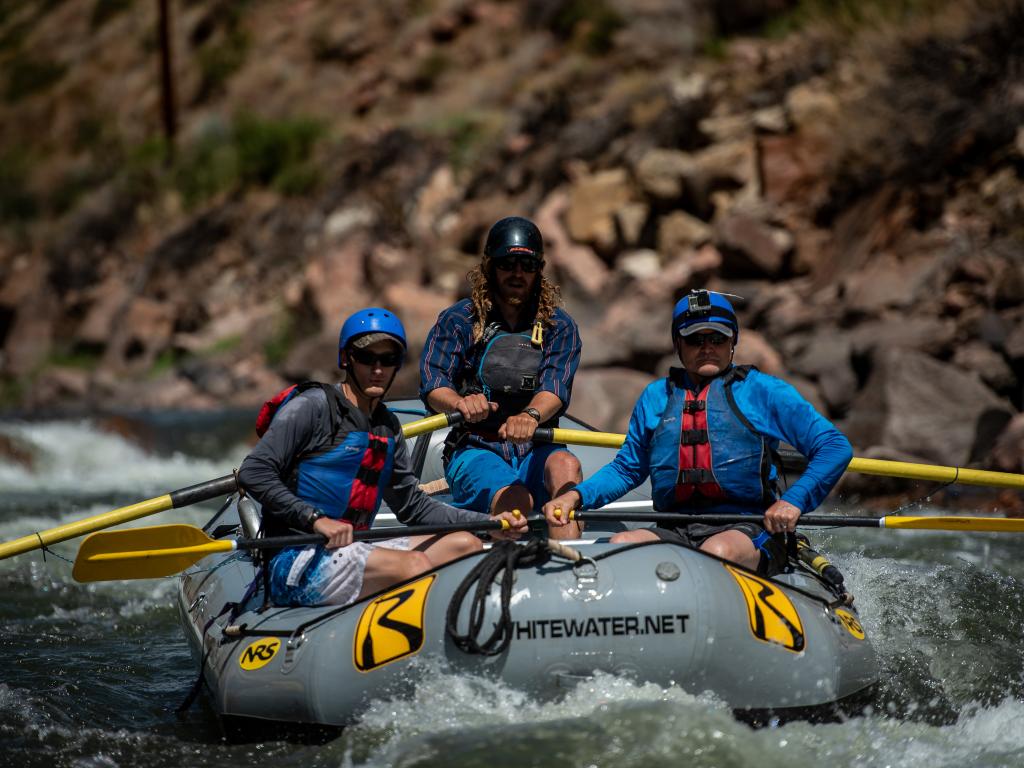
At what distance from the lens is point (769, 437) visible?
412 centimetres

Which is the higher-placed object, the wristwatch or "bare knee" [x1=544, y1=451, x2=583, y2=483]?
the wristwatch

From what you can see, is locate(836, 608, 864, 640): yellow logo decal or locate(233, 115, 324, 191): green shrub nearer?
locate(836, 608, 864, 640): yellow logo decal

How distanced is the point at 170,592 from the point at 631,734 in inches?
151

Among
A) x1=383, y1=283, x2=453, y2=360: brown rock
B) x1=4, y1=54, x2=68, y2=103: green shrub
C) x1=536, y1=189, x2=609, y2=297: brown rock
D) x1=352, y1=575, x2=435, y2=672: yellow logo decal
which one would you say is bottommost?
x1=352, y1=575, x2=435, y2=672: yellow logo decal

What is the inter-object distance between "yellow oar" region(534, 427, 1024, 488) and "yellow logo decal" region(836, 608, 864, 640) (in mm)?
740

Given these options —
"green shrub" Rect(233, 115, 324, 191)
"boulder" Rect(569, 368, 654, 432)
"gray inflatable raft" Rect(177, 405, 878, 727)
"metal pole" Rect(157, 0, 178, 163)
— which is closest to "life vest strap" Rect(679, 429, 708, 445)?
"gray inflatable raft" Rect(177, 405, 878, 727)

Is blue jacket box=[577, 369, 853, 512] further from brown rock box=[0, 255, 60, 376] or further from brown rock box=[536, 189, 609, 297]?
brown rock box=[0, 255, 60, 376]

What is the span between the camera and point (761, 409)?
412 centimetres

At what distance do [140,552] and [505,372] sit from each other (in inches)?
59.1

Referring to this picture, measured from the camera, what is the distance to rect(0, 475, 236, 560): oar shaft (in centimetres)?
459

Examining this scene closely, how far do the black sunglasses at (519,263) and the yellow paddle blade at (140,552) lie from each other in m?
1.49

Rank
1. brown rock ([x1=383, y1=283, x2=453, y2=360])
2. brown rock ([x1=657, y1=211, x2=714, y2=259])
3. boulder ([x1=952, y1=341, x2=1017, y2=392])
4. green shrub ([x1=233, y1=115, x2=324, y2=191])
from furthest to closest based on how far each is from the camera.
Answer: green shrub ([x1=233, y1=115, x2=324, y2=191]) < brown rock ([x1=657, y1=211, x2=714, y2=259]) < brown rock ([x1=383, y1=283, x2=453, y2=360]) < boulder ([x1=952, y1=341, x2=1017, y2=392])

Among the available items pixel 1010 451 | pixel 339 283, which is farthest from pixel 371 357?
pixel 339 283

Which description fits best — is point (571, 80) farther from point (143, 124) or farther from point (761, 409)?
point (761, 409)
